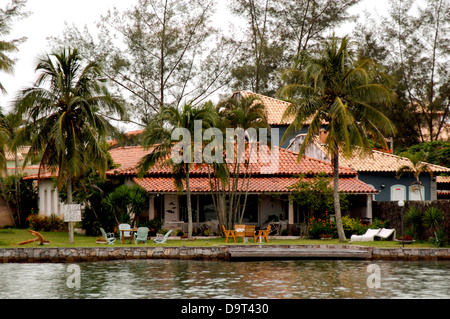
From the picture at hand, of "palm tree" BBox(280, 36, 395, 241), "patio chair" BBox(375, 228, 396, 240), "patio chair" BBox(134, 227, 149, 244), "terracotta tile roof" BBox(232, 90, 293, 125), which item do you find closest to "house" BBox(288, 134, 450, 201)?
"terracotta tile roof" BBox(232, 90, 293, 125)

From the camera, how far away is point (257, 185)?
33344 mm

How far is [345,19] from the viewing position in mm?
48969

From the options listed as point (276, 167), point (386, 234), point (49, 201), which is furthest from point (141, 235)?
point (49, 201)

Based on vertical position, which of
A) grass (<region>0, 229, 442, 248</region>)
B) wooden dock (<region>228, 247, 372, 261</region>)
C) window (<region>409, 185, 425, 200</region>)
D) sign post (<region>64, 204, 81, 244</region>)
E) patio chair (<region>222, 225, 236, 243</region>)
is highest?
window (<region>409, 185, 425, 200</region>)

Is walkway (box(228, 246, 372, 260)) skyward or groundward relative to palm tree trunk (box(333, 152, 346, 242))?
groundward

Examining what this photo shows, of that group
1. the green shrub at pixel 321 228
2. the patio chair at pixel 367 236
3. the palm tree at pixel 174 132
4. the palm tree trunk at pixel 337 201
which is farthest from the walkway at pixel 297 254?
the green shrub at pixel 321 228

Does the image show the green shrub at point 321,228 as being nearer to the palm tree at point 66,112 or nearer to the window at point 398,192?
the window at point 398,192

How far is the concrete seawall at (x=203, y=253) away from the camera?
990 inches

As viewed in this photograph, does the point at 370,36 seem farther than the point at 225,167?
Yes

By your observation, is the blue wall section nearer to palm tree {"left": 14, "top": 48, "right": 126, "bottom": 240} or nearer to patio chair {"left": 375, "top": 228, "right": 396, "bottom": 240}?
patio chair {"left": 375, "top": 228, "right": 396, "bottom": 240}

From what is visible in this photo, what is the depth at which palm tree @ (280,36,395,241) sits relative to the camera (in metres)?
28.8

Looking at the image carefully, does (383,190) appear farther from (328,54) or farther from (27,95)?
(27,95)

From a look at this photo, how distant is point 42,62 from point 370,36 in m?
30.3
